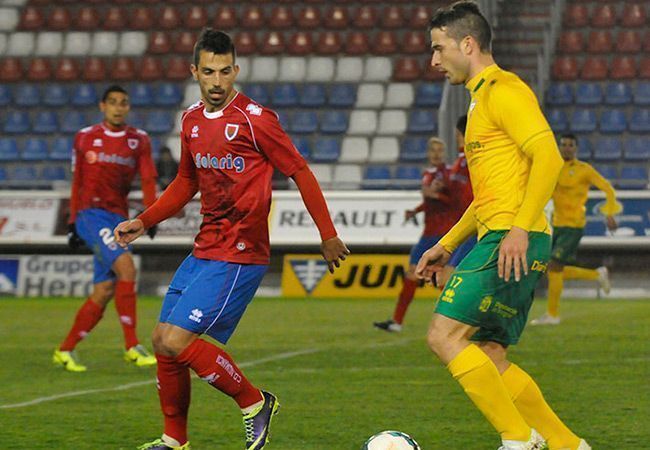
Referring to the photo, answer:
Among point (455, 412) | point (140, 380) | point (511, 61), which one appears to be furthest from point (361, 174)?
point (455, 412)

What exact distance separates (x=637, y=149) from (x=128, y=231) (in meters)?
17.2

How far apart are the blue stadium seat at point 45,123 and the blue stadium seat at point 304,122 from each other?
432cm

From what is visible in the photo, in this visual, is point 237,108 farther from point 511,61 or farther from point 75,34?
point 75,34

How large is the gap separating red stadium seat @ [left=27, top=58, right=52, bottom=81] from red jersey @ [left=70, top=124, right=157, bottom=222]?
1492 centimetres

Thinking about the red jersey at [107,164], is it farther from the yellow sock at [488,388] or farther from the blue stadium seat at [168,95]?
the blue stadium seat at [168,95]

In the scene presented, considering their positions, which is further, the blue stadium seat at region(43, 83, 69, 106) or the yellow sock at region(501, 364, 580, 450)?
the blue stadium seat at region(43, 83, 69, 106)

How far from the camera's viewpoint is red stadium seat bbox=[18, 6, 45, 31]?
2612 centimetres

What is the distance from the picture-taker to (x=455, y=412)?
7.99 metres

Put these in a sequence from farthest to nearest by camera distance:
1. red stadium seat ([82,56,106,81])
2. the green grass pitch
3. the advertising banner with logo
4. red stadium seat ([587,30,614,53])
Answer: red stadium seat ([82,56,106,81])
red stadium seat ([587,30,614,53])
the advertising banner with logo
the green grass pitch

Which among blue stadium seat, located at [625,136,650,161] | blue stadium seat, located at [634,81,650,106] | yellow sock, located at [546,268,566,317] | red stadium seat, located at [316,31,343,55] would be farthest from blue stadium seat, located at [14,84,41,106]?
yellow sock, located at [546,268,566,317]

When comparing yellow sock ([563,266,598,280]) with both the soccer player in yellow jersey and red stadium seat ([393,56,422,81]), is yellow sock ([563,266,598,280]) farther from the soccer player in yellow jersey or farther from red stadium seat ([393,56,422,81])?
the soccer player in yellow jersey

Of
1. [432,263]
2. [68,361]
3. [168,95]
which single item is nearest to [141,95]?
[168,95]

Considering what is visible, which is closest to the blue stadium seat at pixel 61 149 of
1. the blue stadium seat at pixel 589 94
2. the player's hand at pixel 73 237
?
the blue stadium seat at pixel 589 94

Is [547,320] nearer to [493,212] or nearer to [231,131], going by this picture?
[231,131]
